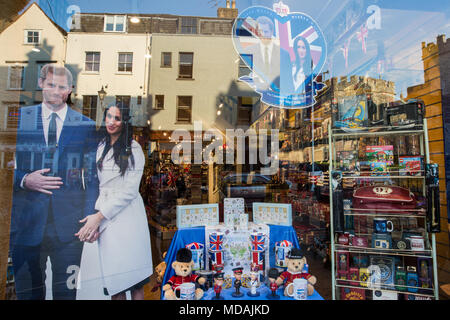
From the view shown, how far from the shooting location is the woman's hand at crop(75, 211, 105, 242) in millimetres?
2725

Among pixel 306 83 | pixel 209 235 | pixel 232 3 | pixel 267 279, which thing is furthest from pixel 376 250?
pixel 232 3

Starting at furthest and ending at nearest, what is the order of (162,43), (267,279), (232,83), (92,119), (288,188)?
1. (288,188)
2. (232,83)
3. (162,43)
4. (92,119)
5. (267,279)

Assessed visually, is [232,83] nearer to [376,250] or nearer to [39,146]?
[39,146]

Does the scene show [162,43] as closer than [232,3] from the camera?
No

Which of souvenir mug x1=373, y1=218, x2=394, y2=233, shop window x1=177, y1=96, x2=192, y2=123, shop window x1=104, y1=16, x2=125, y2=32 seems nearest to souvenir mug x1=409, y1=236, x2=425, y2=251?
souvenir mug x1=373, y1=218, x2=394, y2=233

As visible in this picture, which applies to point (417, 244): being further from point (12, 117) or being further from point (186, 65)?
point (12, 117)

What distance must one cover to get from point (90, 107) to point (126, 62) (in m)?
0.77

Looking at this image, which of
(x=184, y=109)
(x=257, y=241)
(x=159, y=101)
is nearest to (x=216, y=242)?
(x=257, y=241)

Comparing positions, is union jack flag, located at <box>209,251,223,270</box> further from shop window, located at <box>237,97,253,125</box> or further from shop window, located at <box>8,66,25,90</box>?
shop window, located at <box>8,66,25,90</box>

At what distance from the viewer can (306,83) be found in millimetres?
3535

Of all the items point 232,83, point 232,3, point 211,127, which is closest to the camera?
point 232,3

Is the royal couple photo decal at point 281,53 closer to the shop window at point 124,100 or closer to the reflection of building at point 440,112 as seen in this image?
the reflection of building at point 440,112

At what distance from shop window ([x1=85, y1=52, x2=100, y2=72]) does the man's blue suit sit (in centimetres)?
59

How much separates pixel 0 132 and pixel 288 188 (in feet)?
15.5
